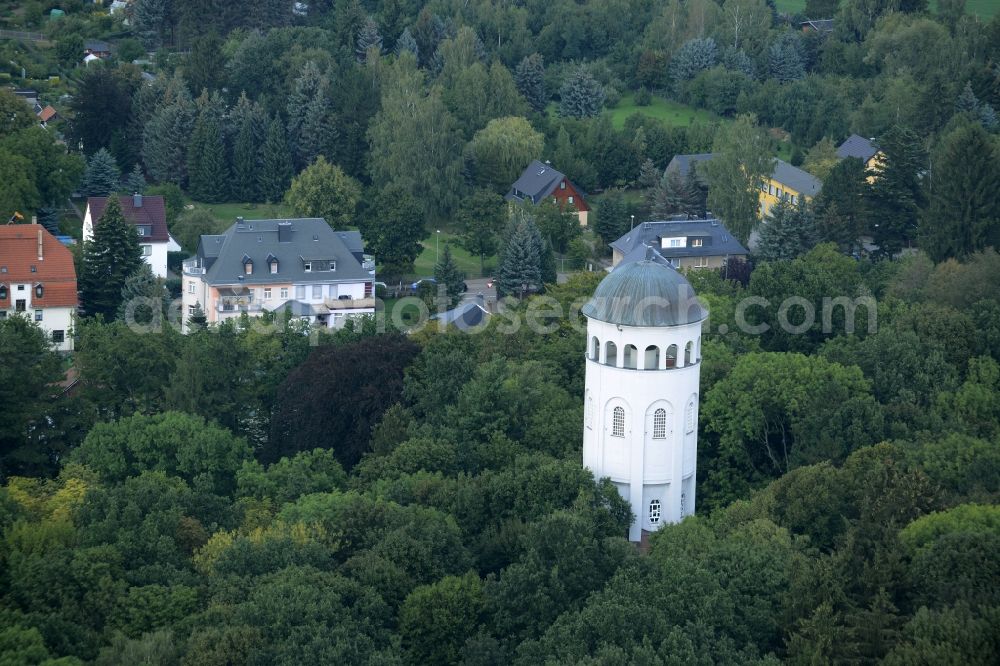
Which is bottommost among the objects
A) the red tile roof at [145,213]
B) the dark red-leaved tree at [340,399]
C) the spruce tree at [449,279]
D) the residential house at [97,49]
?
the dark red-leaved tree at [340,399]

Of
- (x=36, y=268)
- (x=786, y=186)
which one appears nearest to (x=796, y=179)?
(x=786, y=186)

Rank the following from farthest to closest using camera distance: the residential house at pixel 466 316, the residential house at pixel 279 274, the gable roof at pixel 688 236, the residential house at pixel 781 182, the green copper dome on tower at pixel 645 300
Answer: the residential house at pixel 781 182 < the gable roof at pixel 688 236 < the residential house at pixel 279 274 < the residential house at pixel 466 316 < the green copper dome on tower at pixel 645 300

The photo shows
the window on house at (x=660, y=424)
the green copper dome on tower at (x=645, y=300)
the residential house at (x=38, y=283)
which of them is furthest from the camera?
the residential house at (x=38, y=283)

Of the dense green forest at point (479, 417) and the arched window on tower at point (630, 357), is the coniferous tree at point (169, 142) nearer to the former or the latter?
the dense green forest at point (479, 417)

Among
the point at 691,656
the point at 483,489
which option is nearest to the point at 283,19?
the point at 483,489

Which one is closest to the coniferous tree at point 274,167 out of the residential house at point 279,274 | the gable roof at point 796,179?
the residential house at point 279,274

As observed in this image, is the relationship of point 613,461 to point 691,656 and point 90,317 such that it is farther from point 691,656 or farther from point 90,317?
point 90,317

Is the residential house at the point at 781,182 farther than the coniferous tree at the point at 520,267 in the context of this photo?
Yes
